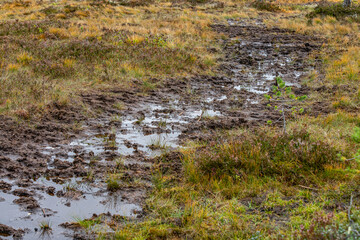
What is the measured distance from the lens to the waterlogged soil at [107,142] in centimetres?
471

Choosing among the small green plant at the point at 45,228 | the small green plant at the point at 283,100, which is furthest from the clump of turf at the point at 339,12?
the small green plant at the point at 45,228

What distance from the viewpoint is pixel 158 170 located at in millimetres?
5785

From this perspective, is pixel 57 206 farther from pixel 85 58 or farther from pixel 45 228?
pixel 85 58

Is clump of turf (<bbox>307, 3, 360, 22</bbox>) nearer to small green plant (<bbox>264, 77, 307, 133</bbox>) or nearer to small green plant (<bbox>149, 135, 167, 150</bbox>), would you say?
small green plant (<bbox>264, 77, 307, 133</bbox>)

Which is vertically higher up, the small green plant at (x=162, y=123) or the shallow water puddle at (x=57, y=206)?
the shallow water puddle at (x=57, y=206)

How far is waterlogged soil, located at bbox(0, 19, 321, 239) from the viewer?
4.71 m

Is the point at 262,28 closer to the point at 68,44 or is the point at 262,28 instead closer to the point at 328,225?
the point at 68,44

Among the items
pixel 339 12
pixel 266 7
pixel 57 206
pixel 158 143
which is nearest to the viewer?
pixel 57 206

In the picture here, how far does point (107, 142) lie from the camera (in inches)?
273

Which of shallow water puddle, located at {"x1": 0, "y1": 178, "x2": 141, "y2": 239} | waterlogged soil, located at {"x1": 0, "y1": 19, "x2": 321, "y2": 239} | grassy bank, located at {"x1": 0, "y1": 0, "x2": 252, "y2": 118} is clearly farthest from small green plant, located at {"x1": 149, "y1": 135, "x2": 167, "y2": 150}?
grassy bank, located at {"x1": 0, "y1": 0, "x2": 252, "y2": 118}

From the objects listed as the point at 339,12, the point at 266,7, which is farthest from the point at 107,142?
the point at 266,7

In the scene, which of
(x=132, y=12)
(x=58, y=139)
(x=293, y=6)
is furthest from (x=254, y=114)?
(x=293, y=6)

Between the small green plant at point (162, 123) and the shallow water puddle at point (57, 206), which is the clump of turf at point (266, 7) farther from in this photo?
the shallow water puddle at point (57, 206)

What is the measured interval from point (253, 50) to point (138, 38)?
17.5 ft
